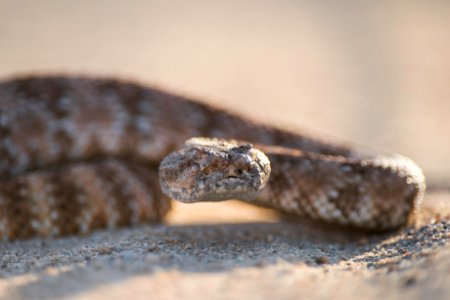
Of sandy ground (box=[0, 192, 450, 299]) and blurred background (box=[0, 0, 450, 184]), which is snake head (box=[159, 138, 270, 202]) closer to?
sandy ground (box=[0, 192, 450, 299])

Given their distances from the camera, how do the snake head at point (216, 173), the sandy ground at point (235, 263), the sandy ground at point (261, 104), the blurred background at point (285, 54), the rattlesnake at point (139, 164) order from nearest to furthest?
the sandy ground at point (235, 263), the sandy ground at point (261, 104), the snake head at point (216, 173), the rattlesnake at point (139, 164), the blurred background at point (285, 54)

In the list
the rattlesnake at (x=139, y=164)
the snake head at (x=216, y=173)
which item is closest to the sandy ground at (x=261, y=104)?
the rattlesnake at (x=139, y=164)

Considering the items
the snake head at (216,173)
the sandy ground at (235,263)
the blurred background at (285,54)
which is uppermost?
the blurred background at (285,54)

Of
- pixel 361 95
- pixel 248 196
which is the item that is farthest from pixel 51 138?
pixel 361 95

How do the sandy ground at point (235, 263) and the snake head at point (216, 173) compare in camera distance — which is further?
the snake head at point (216, 173)

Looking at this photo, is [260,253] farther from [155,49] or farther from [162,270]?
[155,49]

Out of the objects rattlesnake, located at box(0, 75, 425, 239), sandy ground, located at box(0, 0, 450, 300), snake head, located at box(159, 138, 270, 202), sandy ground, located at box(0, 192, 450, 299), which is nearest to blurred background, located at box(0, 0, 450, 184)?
sandy ground, located at box(0, 0, 450, 300)

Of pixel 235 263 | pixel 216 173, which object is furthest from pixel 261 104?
pixel 235 263

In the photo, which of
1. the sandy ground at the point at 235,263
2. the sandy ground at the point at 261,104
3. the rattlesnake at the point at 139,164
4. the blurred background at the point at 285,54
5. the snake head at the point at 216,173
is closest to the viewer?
the sandy ground at the point at 235,263

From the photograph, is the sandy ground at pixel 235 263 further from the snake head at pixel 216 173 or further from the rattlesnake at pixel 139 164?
the snake head at pixel 216 173
